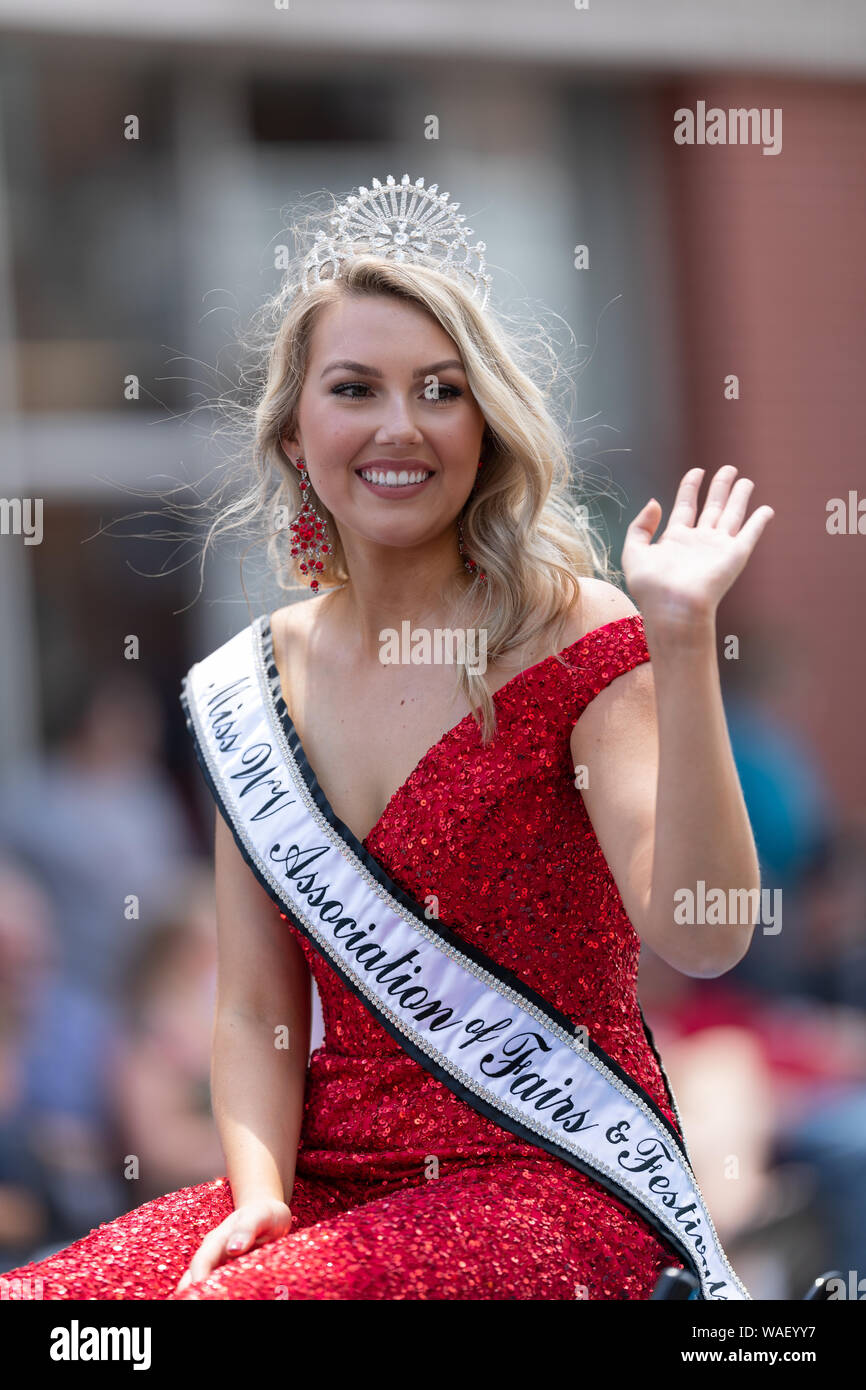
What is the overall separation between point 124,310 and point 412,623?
3.48 meters

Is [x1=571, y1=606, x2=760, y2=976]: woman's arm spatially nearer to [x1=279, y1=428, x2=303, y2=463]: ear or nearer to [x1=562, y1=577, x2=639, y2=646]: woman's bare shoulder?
[x1=562, y1=577, x2=639, y2=646]: woman's bare shoulder

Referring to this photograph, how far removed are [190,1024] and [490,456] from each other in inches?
74.3

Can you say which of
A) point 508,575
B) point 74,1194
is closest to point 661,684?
point 508,575

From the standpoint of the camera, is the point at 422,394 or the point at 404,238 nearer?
the point at 422,394

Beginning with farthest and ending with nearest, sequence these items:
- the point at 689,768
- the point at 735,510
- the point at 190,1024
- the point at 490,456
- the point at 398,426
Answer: the point at 190,1024 → the point at 490,456 → the point at 398,426 → the point at 735,510 → the point at 689,768

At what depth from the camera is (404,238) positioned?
2.03 metres

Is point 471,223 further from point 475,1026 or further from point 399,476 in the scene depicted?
point 475,1026

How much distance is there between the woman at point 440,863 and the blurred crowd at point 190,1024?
126 centimetres

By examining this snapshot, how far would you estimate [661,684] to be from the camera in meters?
1.57

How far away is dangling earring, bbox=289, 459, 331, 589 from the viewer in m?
2.17

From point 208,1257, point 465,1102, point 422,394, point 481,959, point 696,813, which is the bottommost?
point 208,1257

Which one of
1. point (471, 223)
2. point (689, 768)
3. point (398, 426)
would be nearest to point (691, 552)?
point (689, 768)

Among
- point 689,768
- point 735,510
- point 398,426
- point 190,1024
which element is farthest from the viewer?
point 190,1024

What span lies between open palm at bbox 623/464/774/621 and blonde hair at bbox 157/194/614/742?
278mm
